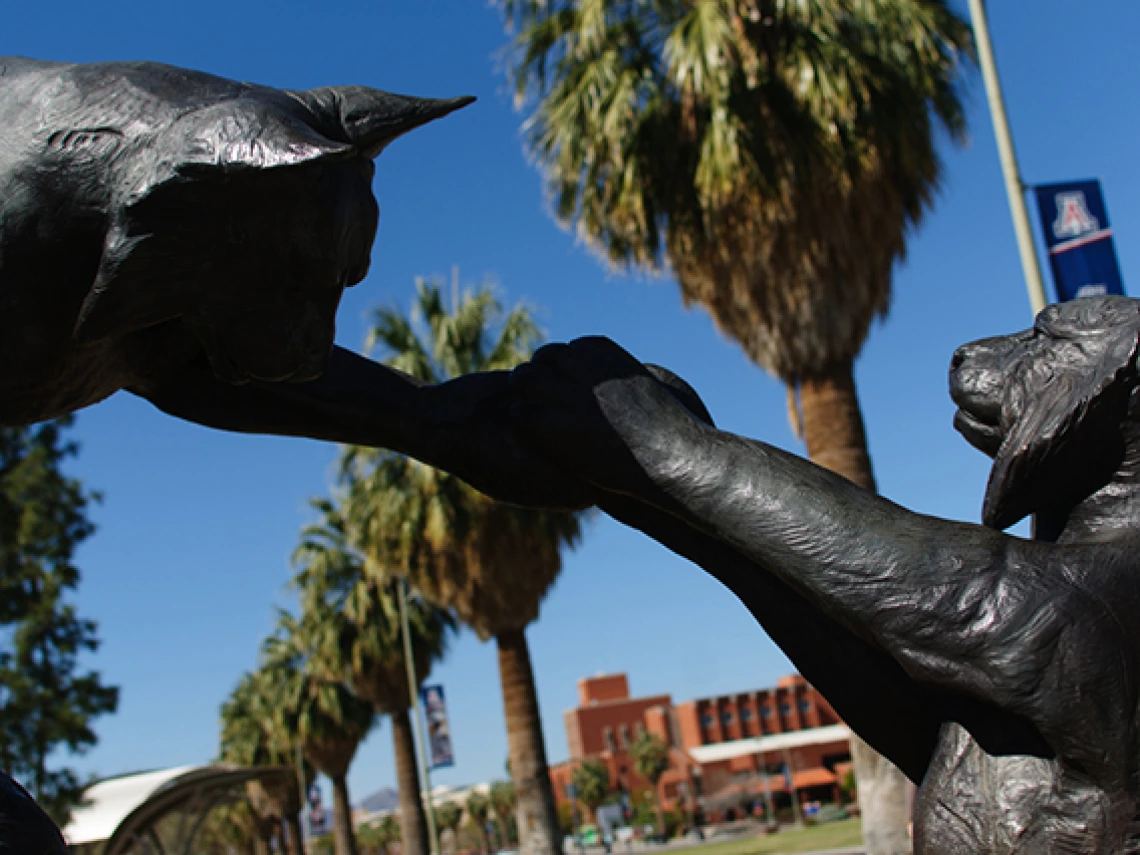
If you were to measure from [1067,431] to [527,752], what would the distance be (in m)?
15.6

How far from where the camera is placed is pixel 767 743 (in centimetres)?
7100

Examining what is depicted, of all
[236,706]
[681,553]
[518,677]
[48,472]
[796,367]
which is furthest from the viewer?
[236,706]

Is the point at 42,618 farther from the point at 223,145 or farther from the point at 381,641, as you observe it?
the point at 223,145

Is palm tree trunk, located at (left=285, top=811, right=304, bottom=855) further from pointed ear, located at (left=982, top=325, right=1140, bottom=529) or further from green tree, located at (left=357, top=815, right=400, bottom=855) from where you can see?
pointed ear, located at (left=982, top=325, right=1140, bottom=529)

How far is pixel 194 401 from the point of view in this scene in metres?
1.87

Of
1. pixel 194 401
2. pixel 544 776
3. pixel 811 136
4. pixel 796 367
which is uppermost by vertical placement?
pixel 811 136

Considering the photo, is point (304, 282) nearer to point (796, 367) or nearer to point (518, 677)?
point (796, 367)

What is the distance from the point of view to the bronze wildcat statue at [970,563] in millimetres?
1353

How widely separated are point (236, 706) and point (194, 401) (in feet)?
201

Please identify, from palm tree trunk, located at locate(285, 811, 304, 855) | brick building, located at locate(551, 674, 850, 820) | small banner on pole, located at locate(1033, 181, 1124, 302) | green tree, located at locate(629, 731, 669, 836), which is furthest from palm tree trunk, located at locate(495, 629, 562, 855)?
green tree, located at locate(629, 731, 669, 836)

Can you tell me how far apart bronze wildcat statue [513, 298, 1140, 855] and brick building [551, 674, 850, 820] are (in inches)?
2417

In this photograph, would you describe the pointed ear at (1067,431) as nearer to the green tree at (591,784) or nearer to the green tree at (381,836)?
the green tree at (591,784)

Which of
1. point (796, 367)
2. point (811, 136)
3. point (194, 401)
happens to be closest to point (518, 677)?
point (796, 367)

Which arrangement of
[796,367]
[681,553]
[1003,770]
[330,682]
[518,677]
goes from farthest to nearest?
[330,682] → [518,677] → [796,367] → [681,553] → [1003,770]
